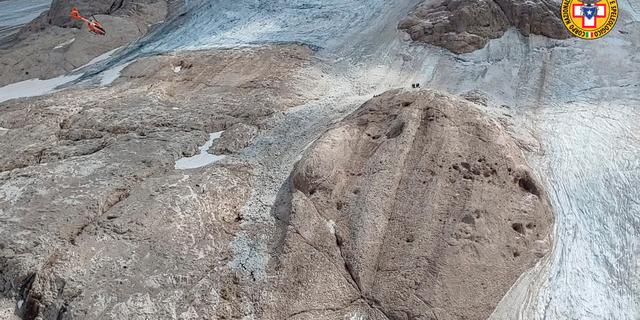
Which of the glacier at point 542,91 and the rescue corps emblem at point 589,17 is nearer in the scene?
the glacier at point 542,91

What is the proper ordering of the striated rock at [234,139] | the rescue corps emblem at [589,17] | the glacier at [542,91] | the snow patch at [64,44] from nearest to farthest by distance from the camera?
1. the glacier at [542,91]
2. the striated rock at [234,139]
3. the rescue corps emblem at [589,17]
4. the snow patch at [64,44]

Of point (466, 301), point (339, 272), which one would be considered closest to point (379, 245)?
point (339, 272)

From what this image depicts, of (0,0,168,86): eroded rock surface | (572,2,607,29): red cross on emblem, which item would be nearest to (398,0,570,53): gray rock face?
(572,2,607,29): red cross on emblem

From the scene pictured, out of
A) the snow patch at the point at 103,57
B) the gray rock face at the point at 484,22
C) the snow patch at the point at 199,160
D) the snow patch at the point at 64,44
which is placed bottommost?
the snow patch at the point at 103,57

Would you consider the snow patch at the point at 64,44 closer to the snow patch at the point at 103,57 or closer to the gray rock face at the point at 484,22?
the snow patch at the point at 103,57

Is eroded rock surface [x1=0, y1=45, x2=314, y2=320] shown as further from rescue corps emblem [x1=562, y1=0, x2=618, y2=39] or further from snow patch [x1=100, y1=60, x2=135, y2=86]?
rescue corps emblem [x1=562, y1=0, x2=618, y2=39]

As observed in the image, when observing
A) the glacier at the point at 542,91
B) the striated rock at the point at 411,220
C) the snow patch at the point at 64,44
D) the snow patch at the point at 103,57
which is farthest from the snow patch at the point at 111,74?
the striated rock at the point at 411,220

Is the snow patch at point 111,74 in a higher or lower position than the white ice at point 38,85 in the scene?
higher

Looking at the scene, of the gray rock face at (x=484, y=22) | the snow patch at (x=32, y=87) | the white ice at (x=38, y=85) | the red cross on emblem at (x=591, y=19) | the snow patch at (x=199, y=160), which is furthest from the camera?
the snow patch at (x=32, y=87)
